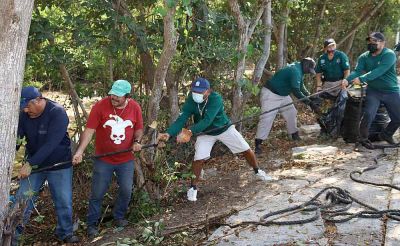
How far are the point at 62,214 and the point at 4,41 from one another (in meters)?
2.24

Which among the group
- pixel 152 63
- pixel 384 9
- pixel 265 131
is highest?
pixel 384 9

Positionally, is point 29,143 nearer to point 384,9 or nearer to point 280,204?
point 280,204

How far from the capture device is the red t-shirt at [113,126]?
5602 millimetres

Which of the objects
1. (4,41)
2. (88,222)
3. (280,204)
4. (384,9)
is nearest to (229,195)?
(280,204)

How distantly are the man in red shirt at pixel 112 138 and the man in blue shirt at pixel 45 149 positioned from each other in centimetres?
28

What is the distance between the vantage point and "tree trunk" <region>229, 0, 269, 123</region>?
7.87 meters

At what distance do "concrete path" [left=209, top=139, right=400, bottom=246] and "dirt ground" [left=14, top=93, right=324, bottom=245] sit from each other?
0.68 feet

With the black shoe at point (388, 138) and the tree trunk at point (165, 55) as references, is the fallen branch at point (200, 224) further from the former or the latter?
the black shoe at point (388, 138)

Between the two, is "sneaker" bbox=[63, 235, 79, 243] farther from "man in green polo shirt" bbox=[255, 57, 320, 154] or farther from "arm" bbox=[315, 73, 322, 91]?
"arm" bbox=[315, 73, 322, 91]

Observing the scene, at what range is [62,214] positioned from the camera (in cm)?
549

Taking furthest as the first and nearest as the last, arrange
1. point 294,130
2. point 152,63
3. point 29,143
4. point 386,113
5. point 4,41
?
point 294,130 → point 386,113 → point 152,63 → point 29,143 → point 4,41

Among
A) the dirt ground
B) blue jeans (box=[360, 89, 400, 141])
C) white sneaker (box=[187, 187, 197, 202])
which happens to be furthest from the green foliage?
blue jeans (box=[360, 89, 400, 141])

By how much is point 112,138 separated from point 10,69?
1.84 m

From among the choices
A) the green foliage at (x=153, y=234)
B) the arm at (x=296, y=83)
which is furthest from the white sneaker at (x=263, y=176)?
the green foliage at (x=153, y=234)
